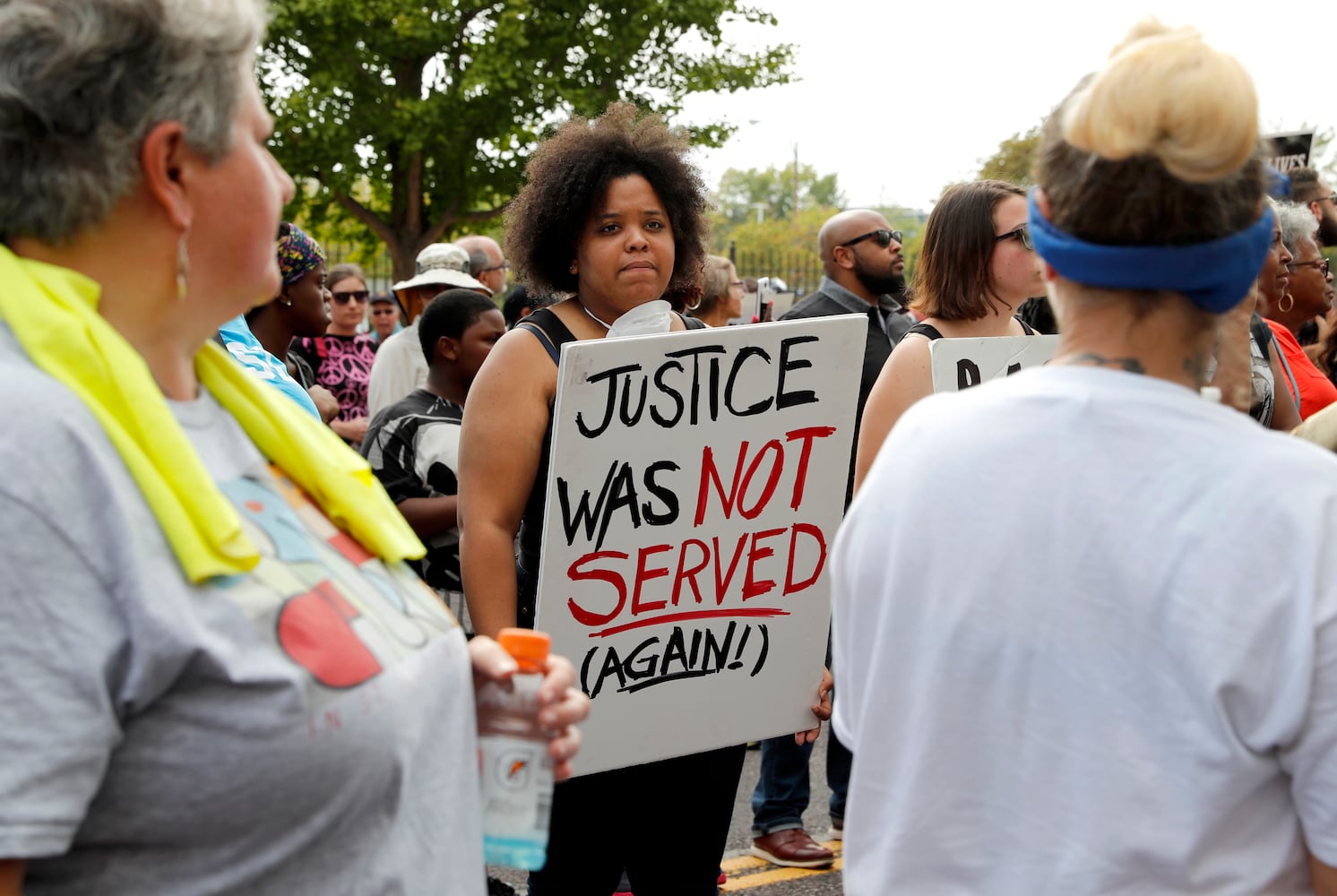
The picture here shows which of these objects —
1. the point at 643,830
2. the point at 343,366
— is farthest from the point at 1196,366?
the point at 343,366

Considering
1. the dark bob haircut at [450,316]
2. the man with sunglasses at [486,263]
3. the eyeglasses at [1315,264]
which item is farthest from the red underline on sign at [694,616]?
the man with sunglasses at [486,263]

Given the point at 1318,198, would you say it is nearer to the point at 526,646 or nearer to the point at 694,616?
the point at 694,616

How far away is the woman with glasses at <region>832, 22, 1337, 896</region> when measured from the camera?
4.13 feet

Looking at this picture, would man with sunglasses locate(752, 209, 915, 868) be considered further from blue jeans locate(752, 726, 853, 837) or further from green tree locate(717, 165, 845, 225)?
green tree locate(717, 165, 845, 225)

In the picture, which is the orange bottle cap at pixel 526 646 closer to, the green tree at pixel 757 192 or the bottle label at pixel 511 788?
the bottle label at pixel 511 788

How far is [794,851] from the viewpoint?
4488 millimetres

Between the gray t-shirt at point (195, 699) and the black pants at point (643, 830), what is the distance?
1.35 m

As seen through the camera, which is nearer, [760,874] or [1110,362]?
[1110,362]

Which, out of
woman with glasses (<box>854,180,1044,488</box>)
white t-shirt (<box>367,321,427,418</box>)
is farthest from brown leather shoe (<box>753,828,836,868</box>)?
white t-shirt (<box>367,321,427,418</box>)

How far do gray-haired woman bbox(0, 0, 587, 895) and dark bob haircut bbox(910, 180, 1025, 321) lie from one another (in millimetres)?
2260

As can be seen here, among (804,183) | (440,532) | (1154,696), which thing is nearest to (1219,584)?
(1154,696)

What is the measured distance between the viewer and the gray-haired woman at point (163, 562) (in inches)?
43.2

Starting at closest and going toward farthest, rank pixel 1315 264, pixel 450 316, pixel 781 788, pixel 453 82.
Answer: pixel 450 316 → pixel 781 788 → pixel 1315 264 → pixel 453 82

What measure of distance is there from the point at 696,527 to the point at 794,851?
2206 mm
